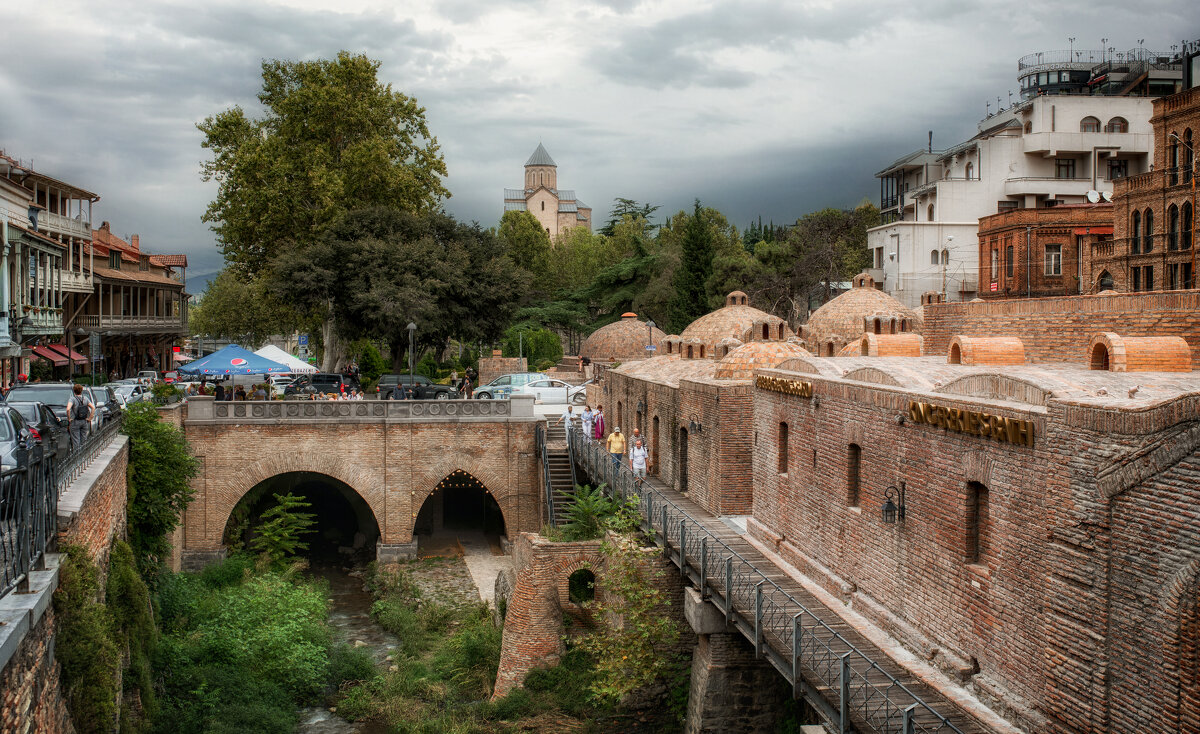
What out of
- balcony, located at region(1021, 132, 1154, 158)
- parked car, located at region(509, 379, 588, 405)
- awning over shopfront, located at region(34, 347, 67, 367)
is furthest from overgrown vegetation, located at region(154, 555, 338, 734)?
balcony, located at region(1021, 132, 1154, 158)

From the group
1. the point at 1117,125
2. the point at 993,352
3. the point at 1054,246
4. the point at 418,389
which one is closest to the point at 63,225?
the point at 418,389

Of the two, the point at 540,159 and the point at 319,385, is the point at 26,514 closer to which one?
the point at 319,385

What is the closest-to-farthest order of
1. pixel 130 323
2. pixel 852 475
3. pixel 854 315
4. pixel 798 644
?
pixel 798 644 < pixel 852 475 < pixel 854 315 < pixel 130 323

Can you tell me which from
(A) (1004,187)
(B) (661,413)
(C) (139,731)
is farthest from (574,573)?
(A) (1004,187)

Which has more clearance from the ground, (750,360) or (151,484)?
(750,360)

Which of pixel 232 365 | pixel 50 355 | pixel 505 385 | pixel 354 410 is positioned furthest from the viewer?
pixel 505 385

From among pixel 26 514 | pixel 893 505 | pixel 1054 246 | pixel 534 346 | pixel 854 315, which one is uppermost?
pixel 1054 246

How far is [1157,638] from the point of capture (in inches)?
315

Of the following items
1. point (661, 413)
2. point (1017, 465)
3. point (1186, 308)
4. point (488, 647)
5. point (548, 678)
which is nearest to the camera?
point (1017, 465)

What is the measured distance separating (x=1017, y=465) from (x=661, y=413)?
14.7 metres

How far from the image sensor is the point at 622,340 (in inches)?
1957

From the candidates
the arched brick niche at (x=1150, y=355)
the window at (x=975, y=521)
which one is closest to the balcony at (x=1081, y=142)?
the arched brick niche at (x=1150, y=355)

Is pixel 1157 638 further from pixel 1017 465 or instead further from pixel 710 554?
pixel 710 554

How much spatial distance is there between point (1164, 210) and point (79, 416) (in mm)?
32869
